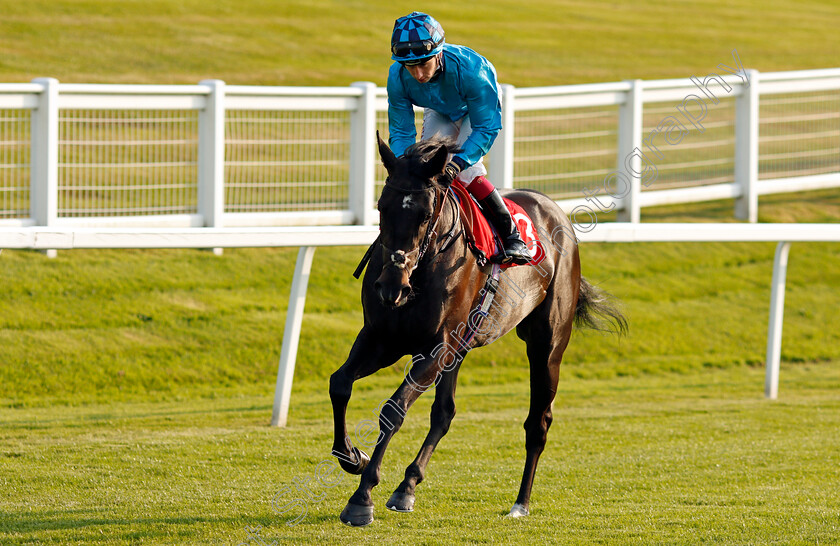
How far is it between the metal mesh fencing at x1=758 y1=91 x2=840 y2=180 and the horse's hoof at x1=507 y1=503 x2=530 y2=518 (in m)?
7.77

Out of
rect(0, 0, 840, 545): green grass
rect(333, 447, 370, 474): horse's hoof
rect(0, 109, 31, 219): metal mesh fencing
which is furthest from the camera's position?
rect(0, 109, 31, 219): metal mesh fencing

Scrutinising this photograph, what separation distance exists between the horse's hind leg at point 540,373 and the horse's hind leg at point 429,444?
37cm

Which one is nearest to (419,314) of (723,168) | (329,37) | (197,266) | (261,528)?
(261,528)

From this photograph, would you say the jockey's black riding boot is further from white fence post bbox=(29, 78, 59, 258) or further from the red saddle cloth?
white fence post bbox=(29, 78, 59, 258)

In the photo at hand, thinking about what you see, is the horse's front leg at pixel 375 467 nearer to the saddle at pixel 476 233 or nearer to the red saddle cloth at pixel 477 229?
the saddle at pixel 476 233

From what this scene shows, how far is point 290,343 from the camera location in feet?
20.6

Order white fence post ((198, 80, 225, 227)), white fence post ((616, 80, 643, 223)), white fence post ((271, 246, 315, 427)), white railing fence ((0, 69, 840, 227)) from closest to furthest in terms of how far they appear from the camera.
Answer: white fence post ((271, 246, 315, 427))
white railing fence ((0, 69, 840, 227))
white fence post ((198, 80, 225, 227))
white fence post ((616, 80, 643, 223))

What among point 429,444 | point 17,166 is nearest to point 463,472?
point 429,444

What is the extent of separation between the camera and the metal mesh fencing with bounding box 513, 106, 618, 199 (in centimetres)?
1017

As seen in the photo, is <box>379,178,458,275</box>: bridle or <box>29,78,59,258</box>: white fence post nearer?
<box>379,178,458,275</box>: bridle

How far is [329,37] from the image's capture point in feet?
55.6

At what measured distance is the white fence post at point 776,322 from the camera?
24.7 feet

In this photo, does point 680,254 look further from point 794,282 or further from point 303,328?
point 303,328

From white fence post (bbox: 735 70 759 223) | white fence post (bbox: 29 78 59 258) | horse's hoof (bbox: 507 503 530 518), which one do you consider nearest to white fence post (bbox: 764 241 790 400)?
white fence post (bbox: 735 70 759 223)
